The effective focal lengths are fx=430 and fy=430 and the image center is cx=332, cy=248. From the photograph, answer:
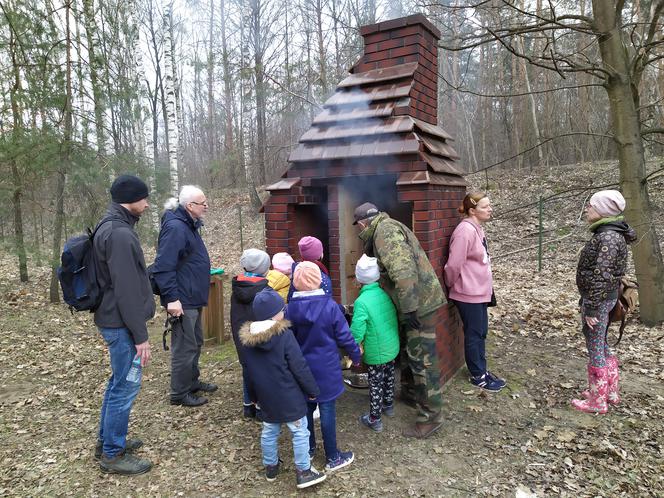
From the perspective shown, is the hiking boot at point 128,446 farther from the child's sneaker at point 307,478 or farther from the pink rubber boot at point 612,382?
the pink rubber boot at point 612,382

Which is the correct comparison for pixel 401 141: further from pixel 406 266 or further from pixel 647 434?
pixel 647 434

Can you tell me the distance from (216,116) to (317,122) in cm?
2358

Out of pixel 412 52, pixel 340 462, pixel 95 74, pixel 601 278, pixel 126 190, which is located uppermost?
pixel 95 74

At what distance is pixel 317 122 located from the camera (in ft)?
14.7

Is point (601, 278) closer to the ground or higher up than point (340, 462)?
higher up

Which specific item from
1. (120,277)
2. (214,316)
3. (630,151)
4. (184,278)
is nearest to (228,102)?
(214,316)

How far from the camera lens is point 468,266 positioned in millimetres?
4082

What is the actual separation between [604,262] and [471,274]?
1071mm

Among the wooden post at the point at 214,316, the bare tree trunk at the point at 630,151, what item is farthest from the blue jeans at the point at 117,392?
the bare tree trunk at the point at 630,151

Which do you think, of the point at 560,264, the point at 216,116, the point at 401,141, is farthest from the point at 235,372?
the point at 216,116

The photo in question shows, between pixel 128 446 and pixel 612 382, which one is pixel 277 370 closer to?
pixel 128 446

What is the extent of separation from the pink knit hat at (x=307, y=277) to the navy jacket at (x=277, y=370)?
0.29m

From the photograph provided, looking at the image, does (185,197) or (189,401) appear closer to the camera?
(185,197)

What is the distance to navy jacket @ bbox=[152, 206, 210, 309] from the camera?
12.4 ft
